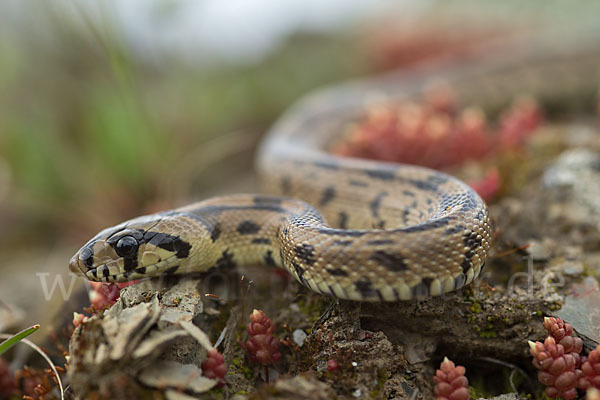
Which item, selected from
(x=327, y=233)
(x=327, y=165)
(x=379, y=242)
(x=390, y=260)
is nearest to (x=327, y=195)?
(x=327, y=165)

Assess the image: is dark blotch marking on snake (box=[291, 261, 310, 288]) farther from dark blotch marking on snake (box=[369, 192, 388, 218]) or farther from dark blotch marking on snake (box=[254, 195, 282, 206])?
dark blotch marking on snake (box=[369, 192, 388, 218])

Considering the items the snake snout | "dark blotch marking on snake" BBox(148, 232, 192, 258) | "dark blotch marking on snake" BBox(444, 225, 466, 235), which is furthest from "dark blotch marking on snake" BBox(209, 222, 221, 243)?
"dark blotch marking on snake" BBox(444, 225, 466, 235)

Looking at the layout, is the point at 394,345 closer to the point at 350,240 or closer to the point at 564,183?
the point at 350,240

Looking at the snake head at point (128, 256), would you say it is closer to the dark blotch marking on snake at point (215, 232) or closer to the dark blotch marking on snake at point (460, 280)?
the dark blotch marking on snake at point (215, 232)

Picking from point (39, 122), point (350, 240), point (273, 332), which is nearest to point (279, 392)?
point (273, 332)

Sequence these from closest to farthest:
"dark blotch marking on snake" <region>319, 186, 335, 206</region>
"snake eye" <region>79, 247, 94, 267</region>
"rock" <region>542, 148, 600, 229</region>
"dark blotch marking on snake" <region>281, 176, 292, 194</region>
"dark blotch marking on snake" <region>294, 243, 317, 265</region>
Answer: "dark blotch marking on snake" <region>294, 243, 317, 265</region>, "snake eye" <region>79, 247, 94, 267</region>, "rock" <region>542, 148, 600, 229</region>, "dark blotch marking on snake" <region>319, 186, 335, 206</region>, "dark blotch marking on snake" <region>281, 176, 292, 194</region>

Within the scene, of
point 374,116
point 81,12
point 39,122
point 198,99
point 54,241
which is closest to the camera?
point 81,12

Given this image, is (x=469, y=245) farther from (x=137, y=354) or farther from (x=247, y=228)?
(x=137, y=354)
